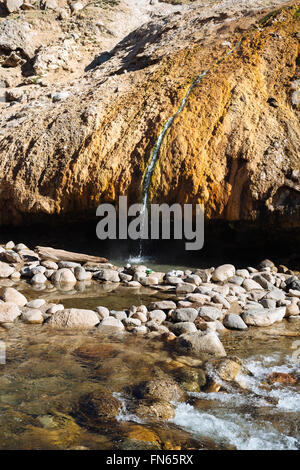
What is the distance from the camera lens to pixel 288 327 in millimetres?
5594

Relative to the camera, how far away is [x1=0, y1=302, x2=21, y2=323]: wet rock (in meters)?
5.25

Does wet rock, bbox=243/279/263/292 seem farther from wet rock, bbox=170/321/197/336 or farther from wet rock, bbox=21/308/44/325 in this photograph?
wet rock, bbox=21/308/44/325

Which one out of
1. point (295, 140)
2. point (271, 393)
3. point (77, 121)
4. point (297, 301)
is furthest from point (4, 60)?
point (271, 393)

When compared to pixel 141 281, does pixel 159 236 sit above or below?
above

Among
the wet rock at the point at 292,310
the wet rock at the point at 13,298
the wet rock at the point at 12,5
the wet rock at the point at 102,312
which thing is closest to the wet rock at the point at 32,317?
the wet rock at the point at 13,298

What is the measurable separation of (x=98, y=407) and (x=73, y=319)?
2067 millimetres

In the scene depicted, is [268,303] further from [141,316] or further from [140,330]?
[140,330]

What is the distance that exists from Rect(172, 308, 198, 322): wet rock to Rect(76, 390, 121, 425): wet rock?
2137 mm

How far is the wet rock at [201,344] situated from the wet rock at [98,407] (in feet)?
4.55

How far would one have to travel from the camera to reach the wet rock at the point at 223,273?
7508 mm

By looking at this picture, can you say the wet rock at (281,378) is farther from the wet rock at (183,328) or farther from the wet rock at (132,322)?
the wet rock at (132,322)

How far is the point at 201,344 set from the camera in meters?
4.64
